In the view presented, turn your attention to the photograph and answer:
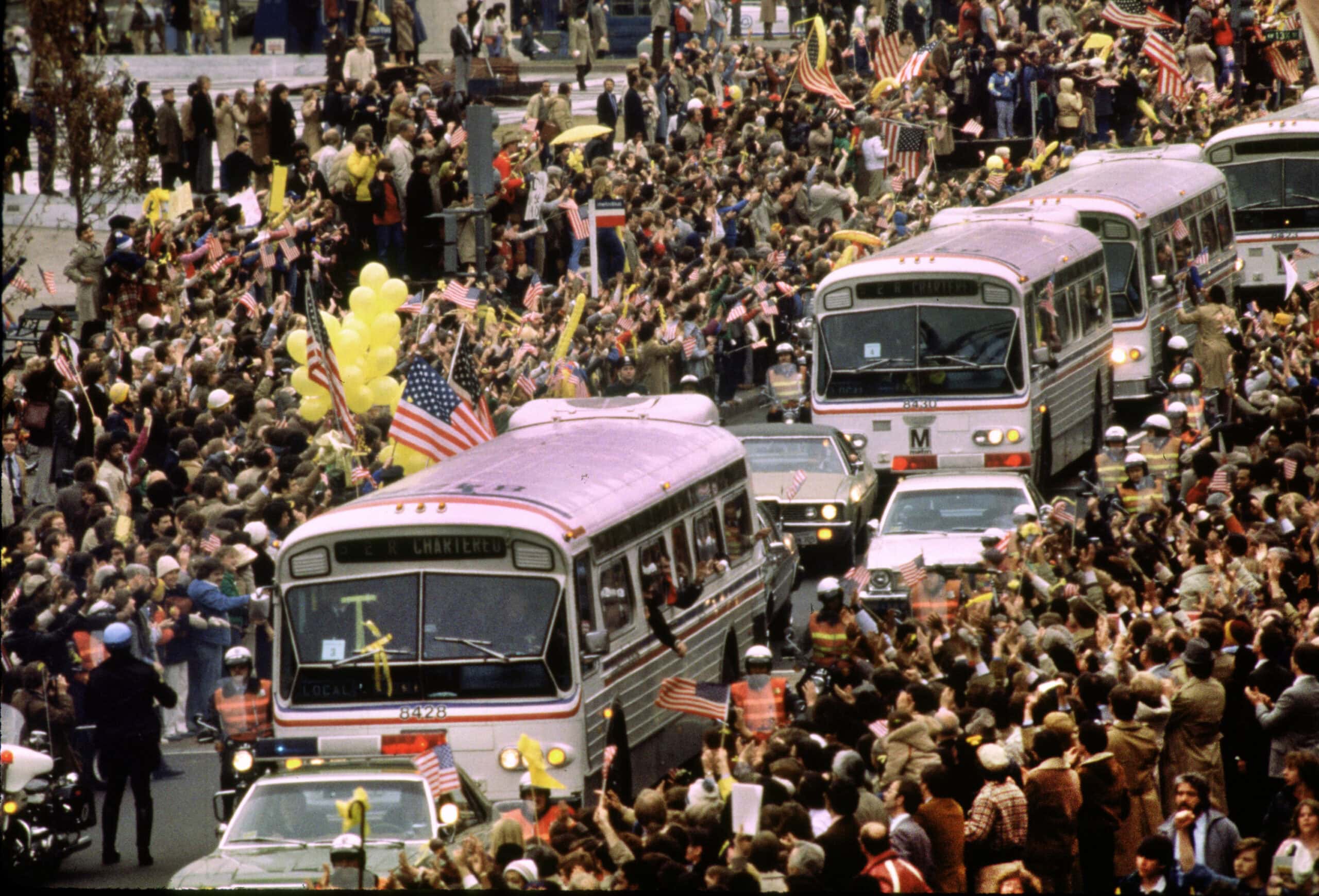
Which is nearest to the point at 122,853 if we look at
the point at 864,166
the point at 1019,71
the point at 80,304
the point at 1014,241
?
the point at 80,304

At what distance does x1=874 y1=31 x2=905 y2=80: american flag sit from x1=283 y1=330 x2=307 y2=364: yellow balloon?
55.8 ft

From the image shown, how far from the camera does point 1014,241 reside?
26516mm

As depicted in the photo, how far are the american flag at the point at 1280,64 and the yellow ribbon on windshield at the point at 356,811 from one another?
38338 mm

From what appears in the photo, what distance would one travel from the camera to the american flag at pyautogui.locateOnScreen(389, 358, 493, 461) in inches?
756

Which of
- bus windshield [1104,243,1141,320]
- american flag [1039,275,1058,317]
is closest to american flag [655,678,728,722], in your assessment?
american flag [1039,275,1058,317]

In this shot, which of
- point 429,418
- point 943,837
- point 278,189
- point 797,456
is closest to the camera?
point 943,837

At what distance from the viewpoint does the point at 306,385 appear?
2200 centimetres

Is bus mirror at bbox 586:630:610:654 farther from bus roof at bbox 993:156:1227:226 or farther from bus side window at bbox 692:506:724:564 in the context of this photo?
bus roof at bbox 993:156:1227:226

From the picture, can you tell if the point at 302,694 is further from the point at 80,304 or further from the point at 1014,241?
A: the point at 1014,241

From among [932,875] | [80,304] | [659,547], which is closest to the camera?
[932,875]

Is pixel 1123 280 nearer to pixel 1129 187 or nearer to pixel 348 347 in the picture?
pixel 1129 187

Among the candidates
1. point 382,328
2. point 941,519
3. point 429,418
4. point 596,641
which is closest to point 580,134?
point 382,328

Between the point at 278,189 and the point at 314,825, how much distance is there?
15141 millimetres

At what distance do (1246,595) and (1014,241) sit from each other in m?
12.3
